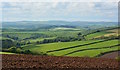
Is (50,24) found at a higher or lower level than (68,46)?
higher

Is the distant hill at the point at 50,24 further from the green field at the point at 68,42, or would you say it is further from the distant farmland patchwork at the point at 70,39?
the green field at the point at 68,42

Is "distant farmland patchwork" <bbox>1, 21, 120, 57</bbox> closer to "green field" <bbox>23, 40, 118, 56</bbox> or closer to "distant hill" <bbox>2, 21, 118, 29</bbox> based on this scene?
"green field" <bbox>23, 40, 118, 56</bbox>

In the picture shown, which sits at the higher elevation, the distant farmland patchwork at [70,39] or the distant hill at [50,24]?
the distant hill at [50,24]

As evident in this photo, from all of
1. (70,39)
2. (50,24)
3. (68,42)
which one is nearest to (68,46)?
(68,42)

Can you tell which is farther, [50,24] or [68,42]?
[50,24]

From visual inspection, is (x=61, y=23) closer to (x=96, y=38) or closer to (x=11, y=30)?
(x=96, y=38)

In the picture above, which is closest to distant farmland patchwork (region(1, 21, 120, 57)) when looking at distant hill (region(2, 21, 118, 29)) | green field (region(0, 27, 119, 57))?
green field (region(0, 27, 119, 57))

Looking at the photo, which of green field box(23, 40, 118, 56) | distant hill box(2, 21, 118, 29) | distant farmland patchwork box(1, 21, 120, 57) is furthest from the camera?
distant hill box(2, 21, 118, 29)

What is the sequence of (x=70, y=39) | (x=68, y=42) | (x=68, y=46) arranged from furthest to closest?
(x=70, y=39) → (x=68, y=42) → (x=68, y=46)

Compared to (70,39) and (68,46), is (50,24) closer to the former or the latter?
(70,39)

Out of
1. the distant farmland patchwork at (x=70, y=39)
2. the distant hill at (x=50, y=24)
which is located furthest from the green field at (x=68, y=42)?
the distant hill at (x=50, y=24)

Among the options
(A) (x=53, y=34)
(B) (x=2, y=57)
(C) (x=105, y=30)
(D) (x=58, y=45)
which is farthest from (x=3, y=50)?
(C) (x=105, y=30)
